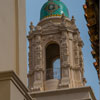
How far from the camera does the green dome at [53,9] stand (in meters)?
33.1

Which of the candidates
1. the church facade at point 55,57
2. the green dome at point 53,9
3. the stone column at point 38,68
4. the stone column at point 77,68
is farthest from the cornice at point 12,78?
the green dome at point 53,9

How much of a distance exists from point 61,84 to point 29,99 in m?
17.2

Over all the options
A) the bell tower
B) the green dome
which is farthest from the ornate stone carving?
the green dome

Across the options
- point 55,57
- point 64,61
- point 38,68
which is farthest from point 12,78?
point 55,57

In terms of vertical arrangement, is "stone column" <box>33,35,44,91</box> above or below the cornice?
above

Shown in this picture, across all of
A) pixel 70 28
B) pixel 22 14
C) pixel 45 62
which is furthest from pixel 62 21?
pixel 22 14

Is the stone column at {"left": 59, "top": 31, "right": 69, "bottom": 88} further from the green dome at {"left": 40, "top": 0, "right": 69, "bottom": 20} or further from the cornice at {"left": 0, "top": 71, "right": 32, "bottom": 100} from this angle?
the cornice at {"left": 0, "top": 71, "right": 32, "bottom": 100}

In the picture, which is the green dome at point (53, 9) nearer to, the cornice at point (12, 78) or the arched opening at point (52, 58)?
the arched opening at point (52, 58)

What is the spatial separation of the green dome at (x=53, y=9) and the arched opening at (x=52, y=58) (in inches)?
92.6

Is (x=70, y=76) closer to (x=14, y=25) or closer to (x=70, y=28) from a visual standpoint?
(x=70, y=28)

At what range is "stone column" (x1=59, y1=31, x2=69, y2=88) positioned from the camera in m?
29.3

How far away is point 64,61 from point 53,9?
449 centimetres

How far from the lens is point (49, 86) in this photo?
96.5 feet

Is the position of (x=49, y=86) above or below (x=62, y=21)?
below
